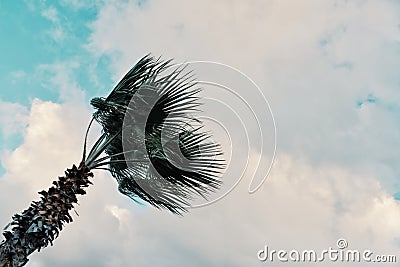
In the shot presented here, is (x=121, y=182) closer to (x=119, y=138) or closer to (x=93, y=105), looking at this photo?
(x=119, y=138)

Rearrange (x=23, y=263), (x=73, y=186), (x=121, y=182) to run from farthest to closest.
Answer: (x=121, y=182)
(x=73, y=186)
(x=23, y=263)

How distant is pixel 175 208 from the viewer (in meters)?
8.34

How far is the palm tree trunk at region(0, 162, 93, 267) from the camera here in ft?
24.2

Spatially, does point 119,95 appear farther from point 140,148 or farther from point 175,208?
point 175,208

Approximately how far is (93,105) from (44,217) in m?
1.92

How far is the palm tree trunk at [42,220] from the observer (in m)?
7.37

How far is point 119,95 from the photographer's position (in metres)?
8.34

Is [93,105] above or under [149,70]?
under

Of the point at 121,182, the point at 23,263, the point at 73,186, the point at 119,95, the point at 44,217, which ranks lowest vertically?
the point at 23,263

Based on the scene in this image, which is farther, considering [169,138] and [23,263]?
[169,138]

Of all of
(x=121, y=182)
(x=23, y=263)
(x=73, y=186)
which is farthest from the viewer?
(x=121, y=182)

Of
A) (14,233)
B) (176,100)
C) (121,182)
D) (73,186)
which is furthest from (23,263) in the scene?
(176,100)

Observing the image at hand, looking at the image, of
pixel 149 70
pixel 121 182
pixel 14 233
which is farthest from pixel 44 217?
pixel 149 70

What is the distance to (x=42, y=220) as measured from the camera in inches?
298
